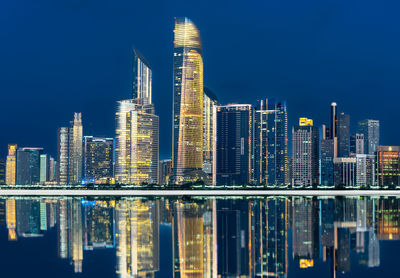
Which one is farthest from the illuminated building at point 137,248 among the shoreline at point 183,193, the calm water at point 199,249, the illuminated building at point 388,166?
the illuminated building at point 388,166

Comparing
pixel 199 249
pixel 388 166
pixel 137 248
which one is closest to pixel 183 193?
pixel 388 166

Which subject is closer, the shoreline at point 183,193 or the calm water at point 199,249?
the calm water at point 199,249

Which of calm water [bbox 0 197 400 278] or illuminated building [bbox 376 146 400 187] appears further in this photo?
illuminated building [bbox 376 146 400 187]

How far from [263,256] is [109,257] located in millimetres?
7174

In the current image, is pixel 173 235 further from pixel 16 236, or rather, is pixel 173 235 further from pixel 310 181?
pixel 310 181

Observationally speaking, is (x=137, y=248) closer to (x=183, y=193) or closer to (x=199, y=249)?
(x=199, y=249)

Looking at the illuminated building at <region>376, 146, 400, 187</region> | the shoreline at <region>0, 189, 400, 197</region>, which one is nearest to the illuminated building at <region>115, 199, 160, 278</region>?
the shoreline at <region>0, 189, 400, 197</region>

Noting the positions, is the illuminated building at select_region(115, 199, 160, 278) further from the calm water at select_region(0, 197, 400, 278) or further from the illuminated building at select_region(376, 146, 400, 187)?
the illuminated building at select_region(376, 146, 400, 187)

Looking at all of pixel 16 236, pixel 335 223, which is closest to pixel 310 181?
pixel 335 223

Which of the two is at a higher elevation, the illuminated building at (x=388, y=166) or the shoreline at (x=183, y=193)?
the illuminated building at (x=388, y=166)

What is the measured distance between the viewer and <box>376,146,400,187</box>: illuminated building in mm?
185625

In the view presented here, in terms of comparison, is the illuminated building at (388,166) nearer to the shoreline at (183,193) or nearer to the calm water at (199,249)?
the shoreline at (183,193)

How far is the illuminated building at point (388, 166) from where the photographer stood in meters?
186

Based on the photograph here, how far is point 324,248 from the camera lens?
26.7m
